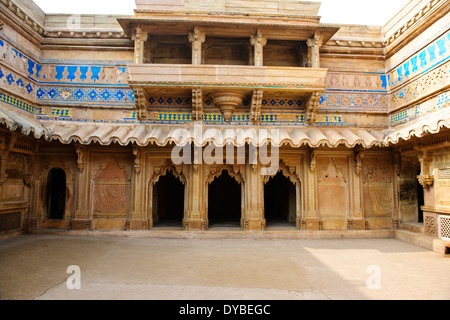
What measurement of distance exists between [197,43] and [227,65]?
1.25 meters

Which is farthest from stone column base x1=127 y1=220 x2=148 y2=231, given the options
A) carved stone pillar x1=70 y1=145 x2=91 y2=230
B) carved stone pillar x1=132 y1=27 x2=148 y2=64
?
carved stone pillar x1=132 y1=27 x2=148 y2=64

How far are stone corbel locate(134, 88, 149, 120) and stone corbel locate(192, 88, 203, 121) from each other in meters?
1.55

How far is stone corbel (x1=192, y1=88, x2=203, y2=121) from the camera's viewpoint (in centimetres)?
862

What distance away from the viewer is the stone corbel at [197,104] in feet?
28.3

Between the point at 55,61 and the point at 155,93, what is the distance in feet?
12.0

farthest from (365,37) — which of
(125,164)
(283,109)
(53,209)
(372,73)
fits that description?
(53,209)

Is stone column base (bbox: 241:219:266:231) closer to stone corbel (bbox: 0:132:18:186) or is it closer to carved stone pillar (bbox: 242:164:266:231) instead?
carved stone pillar (bbox: 242:164:266:231)

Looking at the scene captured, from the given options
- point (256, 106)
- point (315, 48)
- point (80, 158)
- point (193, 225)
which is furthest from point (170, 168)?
point (315, 48)

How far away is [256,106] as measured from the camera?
891cm

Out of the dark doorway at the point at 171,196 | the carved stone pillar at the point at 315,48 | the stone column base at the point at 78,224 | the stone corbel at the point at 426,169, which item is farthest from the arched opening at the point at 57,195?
the stone corbel at the point at 426,169

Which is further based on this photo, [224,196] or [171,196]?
[224,196]

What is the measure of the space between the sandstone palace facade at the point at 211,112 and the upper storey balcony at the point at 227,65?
0.04 m

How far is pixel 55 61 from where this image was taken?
31.0ft

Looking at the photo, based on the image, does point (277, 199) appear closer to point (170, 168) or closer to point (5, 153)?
point (170, 168)
